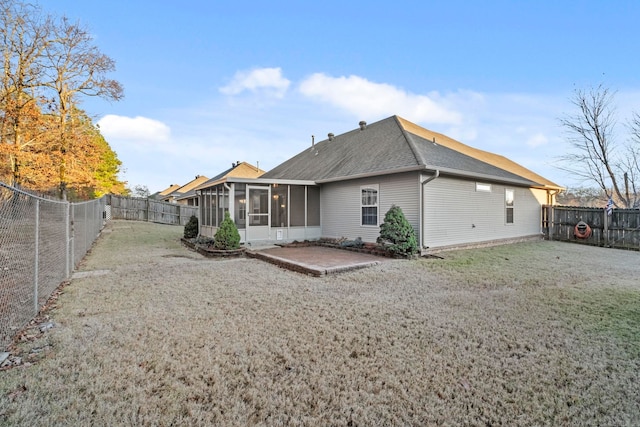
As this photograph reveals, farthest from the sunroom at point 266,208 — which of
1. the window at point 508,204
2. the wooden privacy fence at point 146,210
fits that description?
the wooden privacy fence at point 146,210

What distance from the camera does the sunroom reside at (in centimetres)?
1041

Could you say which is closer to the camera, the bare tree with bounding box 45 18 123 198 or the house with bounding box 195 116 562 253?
the house with bounding box 195 116 562 253

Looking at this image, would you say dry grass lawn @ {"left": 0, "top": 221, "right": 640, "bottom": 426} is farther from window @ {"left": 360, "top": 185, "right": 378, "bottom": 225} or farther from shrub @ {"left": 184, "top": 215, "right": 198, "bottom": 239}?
shrub @ {"left": 184, "top": 215, "right": 198, "bottom": 239}

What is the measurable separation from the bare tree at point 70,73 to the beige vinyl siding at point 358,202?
42.3 ft

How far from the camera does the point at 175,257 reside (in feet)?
29.7

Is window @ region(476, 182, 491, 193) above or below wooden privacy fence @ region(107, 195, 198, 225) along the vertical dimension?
above

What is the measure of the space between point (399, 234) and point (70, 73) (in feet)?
57.7

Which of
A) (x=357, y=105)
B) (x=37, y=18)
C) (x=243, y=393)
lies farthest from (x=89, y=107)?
(x=243, y=393)

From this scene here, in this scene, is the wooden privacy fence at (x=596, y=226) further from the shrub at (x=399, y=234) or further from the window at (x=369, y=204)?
the window at (x=369, y=204)

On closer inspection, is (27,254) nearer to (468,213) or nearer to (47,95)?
(468,213)

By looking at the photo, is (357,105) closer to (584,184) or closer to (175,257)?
(175,257)

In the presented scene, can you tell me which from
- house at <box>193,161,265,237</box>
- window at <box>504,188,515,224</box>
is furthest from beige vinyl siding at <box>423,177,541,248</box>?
house at <box>193,161,265,237</box>

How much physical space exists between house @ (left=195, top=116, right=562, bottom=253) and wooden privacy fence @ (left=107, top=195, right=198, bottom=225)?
13547 millimetres

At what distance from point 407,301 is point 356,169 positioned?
21.7ft
